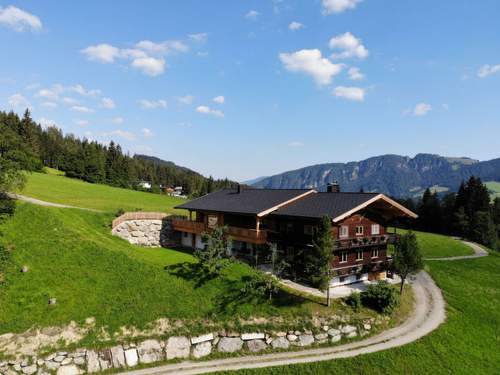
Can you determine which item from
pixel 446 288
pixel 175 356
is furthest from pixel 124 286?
pixel 446 288

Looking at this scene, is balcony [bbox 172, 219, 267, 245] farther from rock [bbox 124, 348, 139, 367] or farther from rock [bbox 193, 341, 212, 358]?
rock [bbox 124, 348, 139, 367]

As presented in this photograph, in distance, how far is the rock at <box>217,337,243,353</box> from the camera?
75.9 ft

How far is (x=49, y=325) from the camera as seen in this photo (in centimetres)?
2195

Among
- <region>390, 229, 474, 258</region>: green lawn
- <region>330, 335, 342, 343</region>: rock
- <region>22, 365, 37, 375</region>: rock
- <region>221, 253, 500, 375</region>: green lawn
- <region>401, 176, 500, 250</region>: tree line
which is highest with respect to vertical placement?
<region>401, 176, 500, 250</region>: tree line

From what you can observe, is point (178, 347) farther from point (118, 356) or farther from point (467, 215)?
point (467, 215)

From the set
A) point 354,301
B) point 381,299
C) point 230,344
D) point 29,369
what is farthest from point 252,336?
point 29,369

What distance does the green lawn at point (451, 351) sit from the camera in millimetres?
21453

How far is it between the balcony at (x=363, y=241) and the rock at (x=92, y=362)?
21737 mm

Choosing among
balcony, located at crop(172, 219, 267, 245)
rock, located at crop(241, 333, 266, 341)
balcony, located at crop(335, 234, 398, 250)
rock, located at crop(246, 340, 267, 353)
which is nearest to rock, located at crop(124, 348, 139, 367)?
rock, located at crop(241, 333, 266, 341)

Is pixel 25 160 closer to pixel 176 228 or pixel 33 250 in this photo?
pixel 33 250

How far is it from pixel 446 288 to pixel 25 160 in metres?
52.1

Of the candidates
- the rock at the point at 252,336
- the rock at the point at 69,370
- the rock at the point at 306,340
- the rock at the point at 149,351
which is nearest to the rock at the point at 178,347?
the rock at the point at 149,351

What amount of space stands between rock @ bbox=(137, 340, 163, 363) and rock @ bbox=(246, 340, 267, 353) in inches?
254

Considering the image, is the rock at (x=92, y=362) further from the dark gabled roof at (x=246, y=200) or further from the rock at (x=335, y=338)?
the dark gabled roof at (x=246, y=200)
